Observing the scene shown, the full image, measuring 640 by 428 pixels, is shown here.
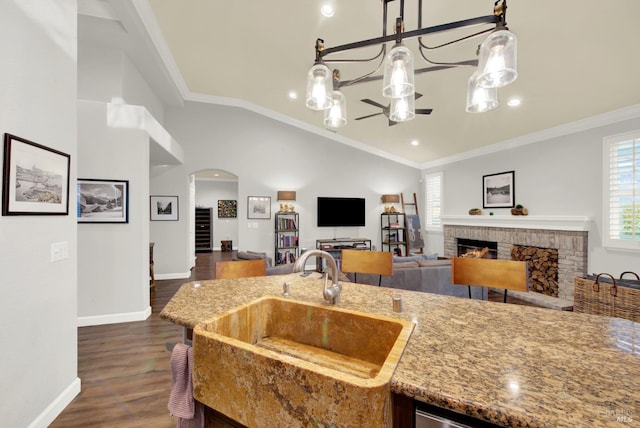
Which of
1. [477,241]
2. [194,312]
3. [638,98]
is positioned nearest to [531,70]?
[638,98]

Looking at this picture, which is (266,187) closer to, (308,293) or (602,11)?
(308,293)

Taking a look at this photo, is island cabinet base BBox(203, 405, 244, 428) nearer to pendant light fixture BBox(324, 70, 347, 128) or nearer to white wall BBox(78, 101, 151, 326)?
pendant light fixture BBox(324, 70, 347, 128)

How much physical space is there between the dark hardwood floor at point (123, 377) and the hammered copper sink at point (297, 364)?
4.10 feet

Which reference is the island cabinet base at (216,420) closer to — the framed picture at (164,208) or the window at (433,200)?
the framed picture at (164,208)

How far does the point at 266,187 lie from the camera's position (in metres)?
6.29

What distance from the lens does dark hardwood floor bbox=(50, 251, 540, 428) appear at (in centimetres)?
188

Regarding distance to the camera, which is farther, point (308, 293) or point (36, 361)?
point (36, 361)

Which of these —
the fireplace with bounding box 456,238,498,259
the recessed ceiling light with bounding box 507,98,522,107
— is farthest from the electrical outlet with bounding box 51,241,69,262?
the fireplace with bounding box 456,238,498,259

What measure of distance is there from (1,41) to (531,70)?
4549 millimetres

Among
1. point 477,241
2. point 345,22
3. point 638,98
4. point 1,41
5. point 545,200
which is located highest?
point 345,22

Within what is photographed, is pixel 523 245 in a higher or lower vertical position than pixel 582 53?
lower

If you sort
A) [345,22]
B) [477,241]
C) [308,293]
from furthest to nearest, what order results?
1. [477,241]
2. [345,22]
3. [308,293]

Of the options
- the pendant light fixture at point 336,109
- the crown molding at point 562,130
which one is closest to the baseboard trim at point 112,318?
the pendant light fixture at point 336,109

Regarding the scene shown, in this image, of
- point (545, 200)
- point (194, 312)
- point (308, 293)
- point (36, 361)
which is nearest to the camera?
point (194, 312)
